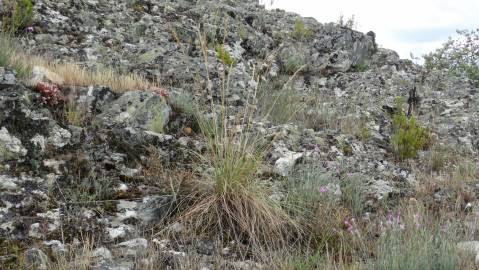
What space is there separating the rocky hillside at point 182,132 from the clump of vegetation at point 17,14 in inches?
6.5

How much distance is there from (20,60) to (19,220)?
7.14 feet

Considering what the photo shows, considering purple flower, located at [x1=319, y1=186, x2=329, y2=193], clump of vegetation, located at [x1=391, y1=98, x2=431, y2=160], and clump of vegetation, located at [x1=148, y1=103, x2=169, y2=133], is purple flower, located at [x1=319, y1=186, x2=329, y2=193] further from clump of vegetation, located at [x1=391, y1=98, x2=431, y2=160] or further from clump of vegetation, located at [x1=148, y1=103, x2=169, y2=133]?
clump of vegetation, located at [x1=391, y1=98, x2=431, y2=160]

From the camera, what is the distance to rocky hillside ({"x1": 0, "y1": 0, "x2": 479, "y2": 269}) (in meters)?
3.40

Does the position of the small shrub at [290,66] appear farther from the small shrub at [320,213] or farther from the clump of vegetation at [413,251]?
the clump of vegetation at [413,251]

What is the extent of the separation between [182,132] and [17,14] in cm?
320

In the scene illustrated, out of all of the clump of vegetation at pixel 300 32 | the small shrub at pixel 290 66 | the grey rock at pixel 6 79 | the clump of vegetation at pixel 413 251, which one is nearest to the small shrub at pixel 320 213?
the clump of vegetation at pixel 413 251

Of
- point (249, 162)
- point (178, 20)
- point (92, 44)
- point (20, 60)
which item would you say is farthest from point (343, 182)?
point (178, 20)

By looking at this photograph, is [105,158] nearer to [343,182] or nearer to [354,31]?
→ [343,182]

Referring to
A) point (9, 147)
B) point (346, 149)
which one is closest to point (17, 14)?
point (9, 147)

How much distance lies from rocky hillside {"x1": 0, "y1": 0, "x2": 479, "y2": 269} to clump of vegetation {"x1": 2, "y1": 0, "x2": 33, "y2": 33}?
0.16 m

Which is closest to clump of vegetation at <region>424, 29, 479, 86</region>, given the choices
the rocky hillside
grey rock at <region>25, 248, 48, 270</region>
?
the rocky hillside

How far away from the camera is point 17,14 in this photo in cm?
644

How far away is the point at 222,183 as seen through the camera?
3.80m

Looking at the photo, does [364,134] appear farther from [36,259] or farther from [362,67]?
[36,259]
